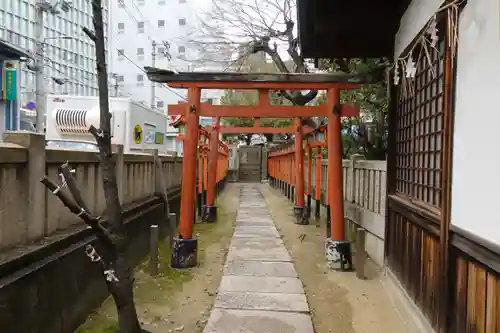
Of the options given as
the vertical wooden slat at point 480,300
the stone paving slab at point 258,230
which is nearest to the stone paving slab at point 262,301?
the vertical wooden slat at point 480,300

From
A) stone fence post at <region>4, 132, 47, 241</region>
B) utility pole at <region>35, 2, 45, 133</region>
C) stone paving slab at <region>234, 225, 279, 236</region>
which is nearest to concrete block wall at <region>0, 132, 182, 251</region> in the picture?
stone fence post at <region>4, 132, 47, 241</region>

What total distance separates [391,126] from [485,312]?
352 centimetres

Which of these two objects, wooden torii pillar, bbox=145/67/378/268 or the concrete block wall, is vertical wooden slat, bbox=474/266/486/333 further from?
wooden torii pillar, bbox=145/67/378/268

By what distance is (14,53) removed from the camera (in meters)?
13.1

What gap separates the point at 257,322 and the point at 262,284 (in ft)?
4.52

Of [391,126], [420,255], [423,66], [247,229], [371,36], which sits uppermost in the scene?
[371,36]

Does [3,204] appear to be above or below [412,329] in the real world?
above

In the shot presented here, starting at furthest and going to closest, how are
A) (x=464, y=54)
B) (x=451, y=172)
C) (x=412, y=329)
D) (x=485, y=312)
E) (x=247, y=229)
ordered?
(x=247, y=229) → (x=412, y=329) → (x=451, y=172) → (x=464, y=54) → (x=485, y=312)

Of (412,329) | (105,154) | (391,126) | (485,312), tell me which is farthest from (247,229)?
(485,312)

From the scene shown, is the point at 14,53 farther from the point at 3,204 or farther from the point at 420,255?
the point at 420,255

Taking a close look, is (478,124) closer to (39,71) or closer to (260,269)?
(260,269)

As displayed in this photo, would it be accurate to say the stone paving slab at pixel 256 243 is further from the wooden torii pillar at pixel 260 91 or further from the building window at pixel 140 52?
the building window at pixel 140 52

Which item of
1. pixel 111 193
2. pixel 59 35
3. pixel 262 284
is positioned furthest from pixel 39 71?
pixel 111 193

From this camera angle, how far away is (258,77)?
22.9 ft
